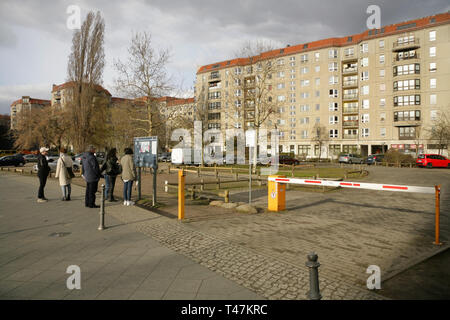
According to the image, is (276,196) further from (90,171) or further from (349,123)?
(349,123)

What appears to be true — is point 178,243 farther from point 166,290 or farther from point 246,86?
point 246,86

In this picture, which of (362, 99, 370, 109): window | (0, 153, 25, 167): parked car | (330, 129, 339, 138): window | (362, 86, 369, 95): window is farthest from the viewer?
(330, 129, 339, 138): window

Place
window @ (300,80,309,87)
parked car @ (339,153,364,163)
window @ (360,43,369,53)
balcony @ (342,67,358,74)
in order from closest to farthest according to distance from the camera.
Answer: parked car @ (339,153,364,163), window @ (360,43,369,53), balcony @ (342,67,358,74), window @ (300,80,309,87)

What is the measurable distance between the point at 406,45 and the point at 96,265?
59928mm

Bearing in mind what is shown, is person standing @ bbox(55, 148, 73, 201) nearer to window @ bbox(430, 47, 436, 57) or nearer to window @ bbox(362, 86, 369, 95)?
window @ bbox(362, 86, 369, 95)

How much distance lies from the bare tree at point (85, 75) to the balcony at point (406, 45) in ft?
157

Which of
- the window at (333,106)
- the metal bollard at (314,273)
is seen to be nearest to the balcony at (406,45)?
the window at (333,106)

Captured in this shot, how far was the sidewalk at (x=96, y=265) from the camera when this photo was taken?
3.65 m

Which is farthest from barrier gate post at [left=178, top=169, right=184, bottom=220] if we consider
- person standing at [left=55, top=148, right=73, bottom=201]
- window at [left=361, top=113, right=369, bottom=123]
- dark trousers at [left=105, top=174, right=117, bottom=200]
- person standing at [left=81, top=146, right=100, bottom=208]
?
window at [left=361, top=113, right=369, bottom=123]

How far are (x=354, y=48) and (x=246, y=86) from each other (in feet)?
115

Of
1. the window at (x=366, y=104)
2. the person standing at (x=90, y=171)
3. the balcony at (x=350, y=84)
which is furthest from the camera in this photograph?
the balcony at (x=350, y=84)

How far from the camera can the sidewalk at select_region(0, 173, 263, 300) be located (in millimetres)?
3650

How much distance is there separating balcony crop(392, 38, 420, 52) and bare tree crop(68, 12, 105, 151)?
47.8 metres

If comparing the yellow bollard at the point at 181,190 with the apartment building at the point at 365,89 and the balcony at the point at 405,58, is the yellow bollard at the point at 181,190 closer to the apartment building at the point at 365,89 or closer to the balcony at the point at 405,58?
the apartment building at the point at 365,89
